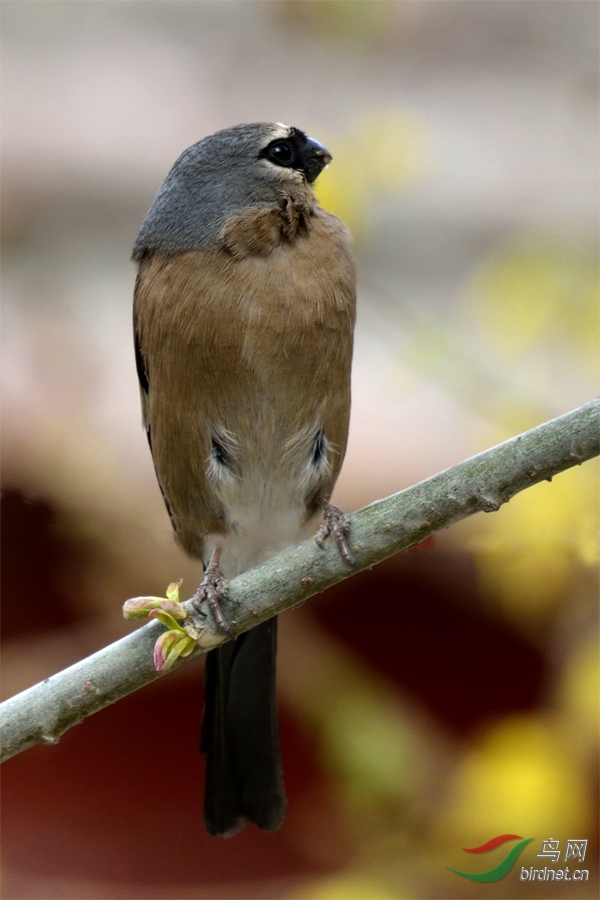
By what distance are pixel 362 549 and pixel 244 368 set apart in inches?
26.4

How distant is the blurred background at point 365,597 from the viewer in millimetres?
2309

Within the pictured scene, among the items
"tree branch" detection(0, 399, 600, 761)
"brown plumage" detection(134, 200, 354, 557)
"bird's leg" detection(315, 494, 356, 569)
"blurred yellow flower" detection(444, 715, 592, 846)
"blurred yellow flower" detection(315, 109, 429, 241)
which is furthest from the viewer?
"blurred yellow flower" detection(315, 109, 429, 241)

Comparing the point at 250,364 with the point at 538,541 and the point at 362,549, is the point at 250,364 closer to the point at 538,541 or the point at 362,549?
the point at 362,549

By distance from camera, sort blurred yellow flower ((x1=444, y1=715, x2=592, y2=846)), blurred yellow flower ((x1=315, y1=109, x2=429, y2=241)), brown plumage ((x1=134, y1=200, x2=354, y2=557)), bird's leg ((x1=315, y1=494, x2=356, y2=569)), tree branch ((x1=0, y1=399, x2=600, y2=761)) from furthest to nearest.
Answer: blurred yellow flower ((x1=315, y1=109, x2=429, y2=241)) → blurred yellow flower ((x1=444, y1=715, x2=592, y2=846)) → brown plumage ((x1=134, y1=200, x2=354, y2=557)) → bird's leg ((x1=315, y1=494, x2=356, y2=569)) → tree branch ((x1=0, y1=399, x2=600, y2=761))

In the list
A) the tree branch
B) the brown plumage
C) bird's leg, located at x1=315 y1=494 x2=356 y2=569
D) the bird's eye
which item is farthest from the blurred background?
the tree branch

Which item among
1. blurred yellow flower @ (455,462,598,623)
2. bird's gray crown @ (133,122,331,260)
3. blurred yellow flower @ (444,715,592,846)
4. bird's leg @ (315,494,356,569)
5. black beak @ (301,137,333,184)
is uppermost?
black beak @ (301,137,333,184)

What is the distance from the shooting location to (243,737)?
2.30m

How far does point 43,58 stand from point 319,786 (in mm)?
3289

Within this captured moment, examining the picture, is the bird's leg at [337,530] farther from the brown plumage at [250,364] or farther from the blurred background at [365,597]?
the blurred background at [365,597]

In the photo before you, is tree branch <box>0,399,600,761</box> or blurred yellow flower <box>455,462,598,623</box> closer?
tree branch <box>0,399,600,761</box>

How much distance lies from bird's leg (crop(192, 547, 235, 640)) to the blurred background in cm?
62

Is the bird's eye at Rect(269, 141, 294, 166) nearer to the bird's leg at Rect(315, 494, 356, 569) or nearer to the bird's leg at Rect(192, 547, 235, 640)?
the bird's leg at Rect(315, 494, 356, 569)

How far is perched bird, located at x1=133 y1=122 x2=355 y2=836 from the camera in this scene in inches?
83.1

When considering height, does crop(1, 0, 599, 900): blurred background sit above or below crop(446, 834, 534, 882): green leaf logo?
above
